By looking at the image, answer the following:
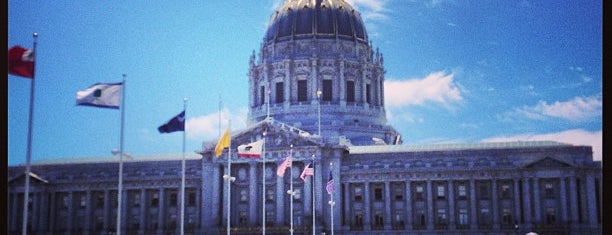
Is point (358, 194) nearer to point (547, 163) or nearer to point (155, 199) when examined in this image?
point (547, 163)

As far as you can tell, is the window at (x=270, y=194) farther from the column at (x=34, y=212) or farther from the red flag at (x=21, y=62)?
the red flag at (x=21, y=62)

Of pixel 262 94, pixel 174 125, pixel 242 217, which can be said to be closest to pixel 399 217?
pixel 242 217

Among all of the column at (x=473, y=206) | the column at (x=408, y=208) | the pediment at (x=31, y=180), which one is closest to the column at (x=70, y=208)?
the pediment at (x=31, y=180)

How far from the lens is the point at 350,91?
122812 mm

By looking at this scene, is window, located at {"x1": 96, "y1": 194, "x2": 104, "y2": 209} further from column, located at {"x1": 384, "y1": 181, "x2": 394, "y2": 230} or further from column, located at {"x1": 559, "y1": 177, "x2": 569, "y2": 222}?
column, located at {"x1": 559, "y1": 177, "x2": 569, "y2": 222}

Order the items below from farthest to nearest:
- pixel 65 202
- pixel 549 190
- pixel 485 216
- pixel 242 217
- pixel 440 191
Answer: pixel 65 202
pixel 242 217
pixel 440 191
pixel 485 216
pixel 549 190

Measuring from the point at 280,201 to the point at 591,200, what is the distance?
3656 cm

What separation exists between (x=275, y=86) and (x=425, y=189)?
3423cm

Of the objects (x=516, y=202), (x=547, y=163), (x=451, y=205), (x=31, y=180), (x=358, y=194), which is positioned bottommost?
→ (x=451, y=205)

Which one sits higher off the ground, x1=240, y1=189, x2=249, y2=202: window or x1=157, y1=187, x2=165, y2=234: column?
x1=240, y1=189, x2=249, y2=202: window

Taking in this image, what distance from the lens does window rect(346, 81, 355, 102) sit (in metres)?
122

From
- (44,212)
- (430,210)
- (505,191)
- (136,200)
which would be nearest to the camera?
(505,191)

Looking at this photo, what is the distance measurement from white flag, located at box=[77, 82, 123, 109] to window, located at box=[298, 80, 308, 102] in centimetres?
7847

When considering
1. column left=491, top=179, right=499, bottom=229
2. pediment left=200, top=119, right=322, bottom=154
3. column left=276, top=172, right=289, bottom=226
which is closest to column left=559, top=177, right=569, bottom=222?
column left=491, top=179, right=499, bottom=229
